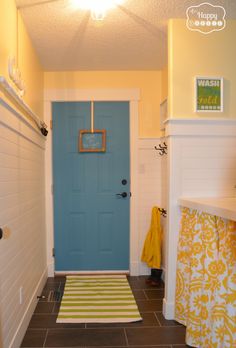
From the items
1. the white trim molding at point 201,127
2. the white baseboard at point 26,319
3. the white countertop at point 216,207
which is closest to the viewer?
the white countertop at point 216,207

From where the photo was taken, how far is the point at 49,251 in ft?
11.5

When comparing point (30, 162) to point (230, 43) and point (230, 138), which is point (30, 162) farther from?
point (230, 43)

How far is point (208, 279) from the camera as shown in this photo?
6.02 ft

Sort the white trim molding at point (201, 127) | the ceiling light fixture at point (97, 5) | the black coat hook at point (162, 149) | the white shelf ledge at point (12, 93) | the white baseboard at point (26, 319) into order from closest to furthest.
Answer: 1. the white shelf ledge at point (12, 93)
2. the white baseboard at point (26, 319)
3. the ceiling light fixture at point (97, 5)
4. the white trim molding at point (201, 127)
5. the black coat hook at point (162, 149)

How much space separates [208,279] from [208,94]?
140 cm

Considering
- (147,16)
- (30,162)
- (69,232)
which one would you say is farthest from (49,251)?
(147,16)

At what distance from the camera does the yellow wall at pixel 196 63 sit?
241cm

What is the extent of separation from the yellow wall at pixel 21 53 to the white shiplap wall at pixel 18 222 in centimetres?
29

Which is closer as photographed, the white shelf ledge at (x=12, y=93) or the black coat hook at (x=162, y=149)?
the white shelf ledge at (x=12, y=93)

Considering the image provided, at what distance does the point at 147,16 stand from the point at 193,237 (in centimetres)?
166

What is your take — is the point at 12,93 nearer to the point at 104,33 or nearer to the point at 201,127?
the point at 104,33

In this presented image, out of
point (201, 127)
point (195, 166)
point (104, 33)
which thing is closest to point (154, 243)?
point (195, 166)

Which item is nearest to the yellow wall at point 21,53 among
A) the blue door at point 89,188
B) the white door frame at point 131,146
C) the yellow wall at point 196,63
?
the white door frame at point 131,146

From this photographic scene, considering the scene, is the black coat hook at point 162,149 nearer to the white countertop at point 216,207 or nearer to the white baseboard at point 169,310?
the white countertop at point 216,207
